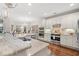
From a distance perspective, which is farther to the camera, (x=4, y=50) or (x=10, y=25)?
(x=10, y=25)

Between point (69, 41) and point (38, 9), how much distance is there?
64cm

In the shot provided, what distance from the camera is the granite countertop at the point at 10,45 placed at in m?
1.46

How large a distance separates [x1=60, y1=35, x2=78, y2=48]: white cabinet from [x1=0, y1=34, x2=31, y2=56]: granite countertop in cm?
52

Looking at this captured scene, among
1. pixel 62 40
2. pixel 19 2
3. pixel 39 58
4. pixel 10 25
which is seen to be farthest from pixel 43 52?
pixel 19 2

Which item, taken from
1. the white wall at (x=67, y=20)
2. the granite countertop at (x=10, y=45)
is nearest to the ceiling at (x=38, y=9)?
the white wall at (x=67, y=20)

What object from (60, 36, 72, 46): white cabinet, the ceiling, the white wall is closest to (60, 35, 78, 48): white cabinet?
(60, 36, 72, 46): white cabinet

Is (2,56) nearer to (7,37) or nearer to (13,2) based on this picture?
(7,37)

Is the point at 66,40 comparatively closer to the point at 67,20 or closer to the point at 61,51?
the point at 61,51

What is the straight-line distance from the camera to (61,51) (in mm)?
1578

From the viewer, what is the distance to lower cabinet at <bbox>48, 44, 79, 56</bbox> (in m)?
1.55

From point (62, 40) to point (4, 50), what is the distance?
0.83 m

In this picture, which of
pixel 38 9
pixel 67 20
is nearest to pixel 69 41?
pixel 67 20

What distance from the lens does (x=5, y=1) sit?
5.14ft

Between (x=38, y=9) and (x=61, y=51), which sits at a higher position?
(x=38, y=9)
